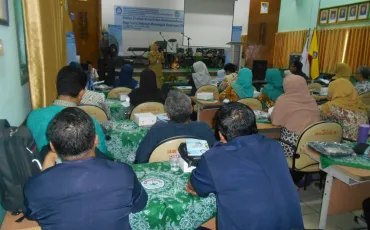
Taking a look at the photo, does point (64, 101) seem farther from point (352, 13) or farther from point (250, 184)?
point (352, 13)

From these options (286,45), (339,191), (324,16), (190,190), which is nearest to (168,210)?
(190,190)

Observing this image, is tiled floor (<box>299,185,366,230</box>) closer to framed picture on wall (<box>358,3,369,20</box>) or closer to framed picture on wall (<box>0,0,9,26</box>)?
framed picture on wall (<box>0,0,9,26</box>)

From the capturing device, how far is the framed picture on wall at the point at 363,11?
21.9 ft

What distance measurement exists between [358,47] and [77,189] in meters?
7.71

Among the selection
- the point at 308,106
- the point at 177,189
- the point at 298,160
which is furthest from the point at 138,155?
the point at 308,106

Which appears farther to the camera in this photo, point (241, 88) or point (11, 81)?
point (241, 88)

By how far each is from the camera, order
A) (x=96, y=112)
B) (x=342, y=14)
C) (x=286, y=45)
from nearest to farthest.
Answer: (x=96, y=112)
(x=342, y=14)
(x=286, y=45)

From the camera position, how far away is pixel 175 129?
215 centimetres

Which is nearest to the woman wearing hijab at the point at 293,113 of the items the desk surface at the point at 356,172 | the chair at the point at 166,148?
the desk surface at the point at 356,172

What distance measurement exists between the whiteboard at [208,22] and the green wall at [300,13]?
189 cm

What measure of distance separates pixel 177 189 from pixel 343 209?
5.57 feet

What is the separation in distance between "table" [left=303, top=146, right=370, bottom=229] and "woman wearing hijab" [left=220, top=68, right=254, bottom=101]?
260 cm

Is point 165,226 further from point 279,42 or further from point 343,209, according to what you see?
point 279,42

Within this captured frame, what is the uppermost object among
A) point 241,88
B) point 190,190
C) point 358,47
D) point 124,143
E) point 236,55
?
point 358,47
